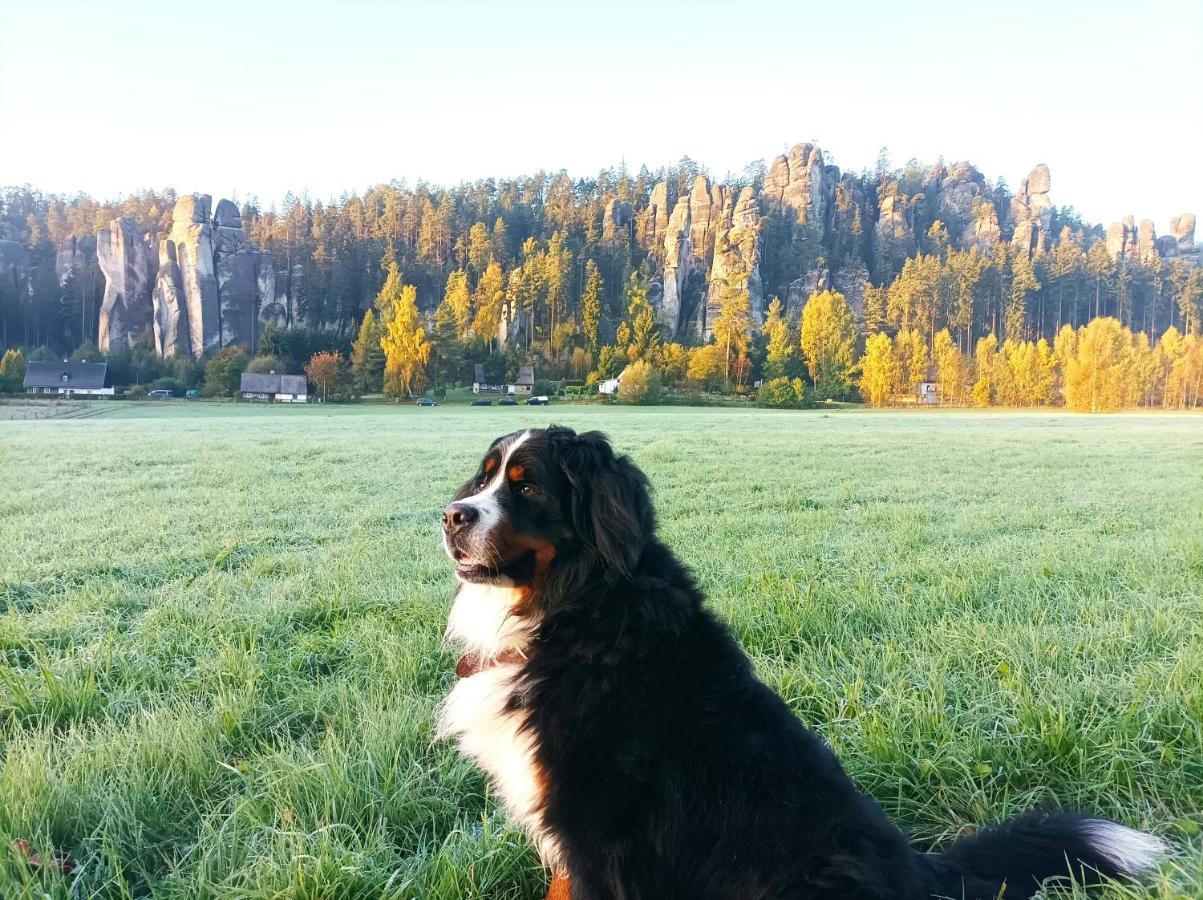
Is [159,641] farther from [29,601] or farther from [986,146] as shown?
[986,146]

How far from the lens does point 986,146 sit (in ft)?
13.8

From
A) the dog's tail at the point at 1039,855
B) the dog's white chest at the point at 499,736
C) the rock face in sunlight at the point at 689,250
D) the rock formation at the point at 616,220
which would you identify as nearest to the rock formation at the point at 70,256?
the rock formation at the point at 616,220

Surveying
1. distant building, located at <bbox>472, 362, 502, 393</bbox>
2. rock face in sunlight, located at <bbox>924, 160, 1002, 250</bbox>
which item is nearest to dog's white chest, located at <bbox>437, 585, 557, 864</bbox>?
distant building, located at <bbox>472, 362, 502, 393</bbox>

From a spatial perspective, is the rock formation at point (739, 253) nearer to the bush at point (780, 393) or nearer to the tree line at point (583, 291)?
the tree line at point (583, 291)

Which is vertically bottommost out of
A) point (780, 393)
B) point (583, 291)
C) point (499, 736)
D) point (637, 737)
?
point (499, 736)

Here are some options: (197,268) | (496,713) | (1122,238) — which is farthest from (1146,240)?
(197,268)

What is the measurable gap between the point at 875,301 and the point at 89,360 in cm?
518

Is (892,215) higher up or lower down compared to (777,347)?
higher up

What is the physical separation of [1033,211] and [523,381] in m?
3.60

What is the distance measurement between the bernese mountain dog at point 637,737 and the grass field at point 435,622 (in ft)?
0.77

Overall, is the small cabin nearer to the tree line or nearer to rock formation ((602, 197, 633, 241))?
the tree line

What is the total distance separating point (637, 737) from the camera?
136cm

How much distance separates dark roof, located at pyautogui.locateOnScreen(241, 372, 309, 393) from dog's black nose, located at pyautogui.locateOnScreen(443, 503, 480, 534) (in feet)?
9.74

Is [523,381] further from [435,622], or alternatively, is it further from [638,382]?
[435,622]
